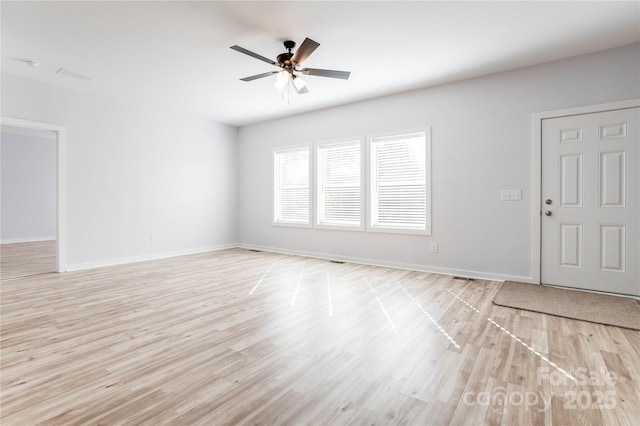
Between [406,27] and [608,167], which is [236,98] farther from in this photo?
[608,167]

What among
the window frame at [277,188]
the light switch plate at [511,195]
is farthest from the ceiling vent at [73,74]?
the light switch plate at [511,195]

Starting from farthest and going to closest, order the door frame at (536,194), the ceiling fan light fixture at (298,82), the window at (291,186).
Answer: the window at (291,186), the door frame at (536,194), the ceiling fan light fixture at (298,82)

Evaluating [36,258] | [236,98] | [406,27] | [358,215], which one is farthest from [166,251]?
[406,27]

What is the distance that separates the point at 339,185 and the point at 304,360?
416 cm

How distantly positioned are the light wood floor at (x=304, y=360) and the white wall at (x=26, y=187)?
646 cm

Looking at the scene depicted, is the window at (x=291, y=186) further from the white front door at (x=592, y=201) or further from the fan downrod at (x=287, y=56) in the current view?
the white front door at (x=592, y=201)

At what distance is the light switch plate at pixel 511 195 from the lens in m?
4.23

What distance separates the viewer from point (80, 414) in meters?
1.60

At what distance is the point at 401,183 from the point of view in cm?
525

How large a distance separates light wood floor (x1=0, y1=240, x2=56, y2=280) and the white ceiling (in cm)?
297

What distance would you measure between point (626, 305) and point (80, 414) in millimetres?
4751

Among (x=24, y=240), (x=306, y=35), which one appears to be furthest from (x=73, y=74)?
(x=24, y=240)

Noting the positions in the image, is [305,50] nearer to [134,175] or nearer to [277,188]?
[277,188]

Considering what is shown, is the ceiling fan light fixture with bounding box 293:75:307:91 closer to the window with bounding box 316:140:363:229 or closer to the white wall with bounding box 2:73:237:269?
the window with bounding box 316:140:363:229
